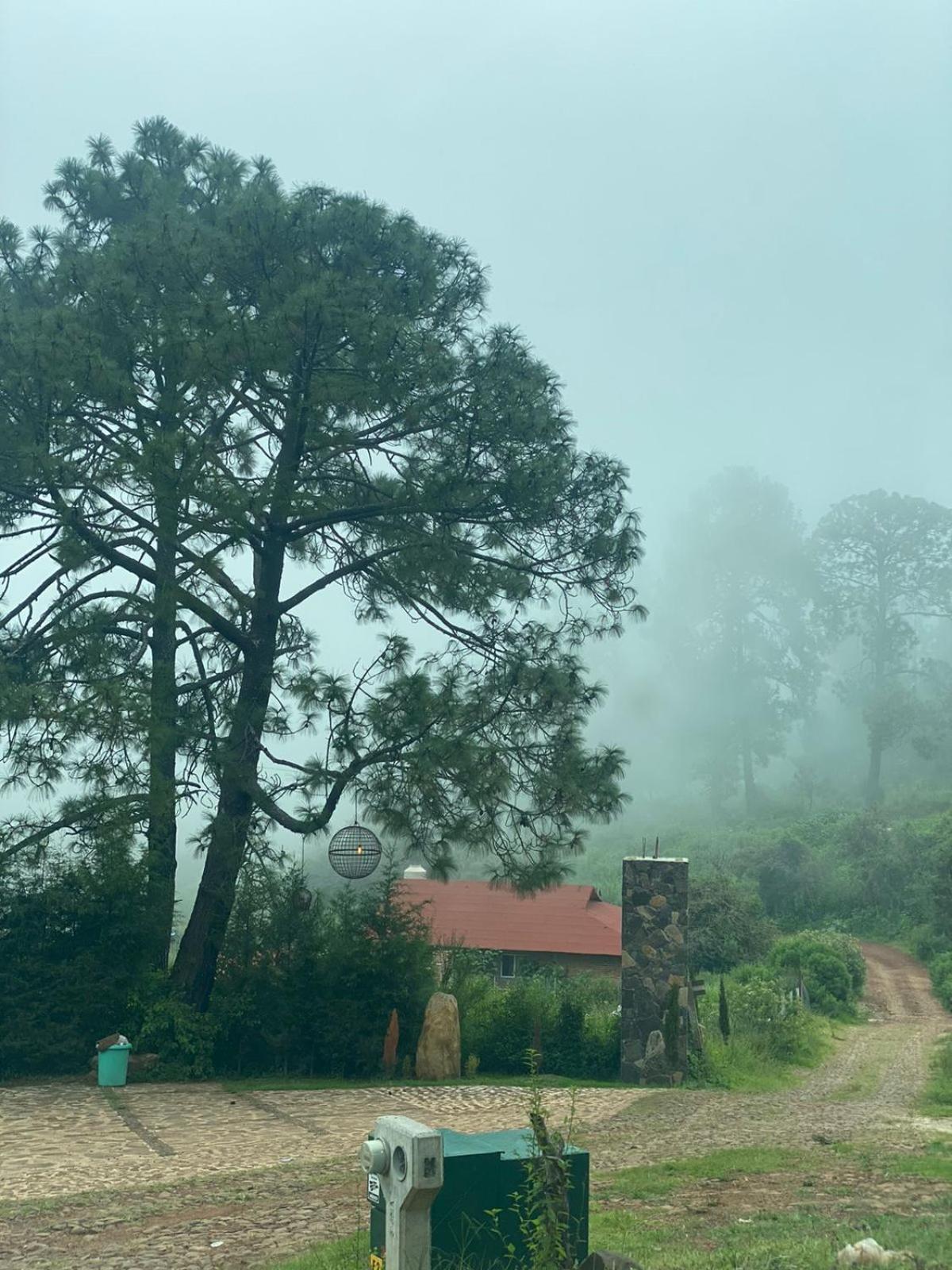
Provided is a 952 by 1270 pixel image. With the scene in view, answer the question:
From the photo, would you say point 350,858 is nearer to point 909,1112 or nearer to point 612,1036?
point 612,1036

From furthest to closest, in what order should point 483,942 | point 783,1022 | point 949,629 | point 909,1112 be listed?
point 949,629
point 483,942
point 783,1022
point 909,1112

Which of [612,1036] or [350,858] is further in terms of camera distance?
[612,1036]

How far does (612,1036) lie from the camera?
15273mm

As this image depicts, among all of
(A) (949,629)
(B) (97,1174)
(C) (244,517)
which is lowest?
(B) (97,1174)

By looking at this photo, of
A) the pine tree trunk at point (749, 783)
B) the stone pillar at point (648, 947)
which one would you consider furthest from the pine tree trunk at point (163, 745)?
the pine tree trunk at point (749, 783)

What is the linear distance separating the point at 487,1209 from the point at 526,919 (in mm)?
25614

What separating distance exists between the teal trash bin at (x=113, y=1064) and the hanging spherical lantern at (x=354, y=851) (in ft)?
10.2

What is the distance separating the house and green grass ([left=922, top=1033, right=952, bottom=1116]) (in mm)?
9244

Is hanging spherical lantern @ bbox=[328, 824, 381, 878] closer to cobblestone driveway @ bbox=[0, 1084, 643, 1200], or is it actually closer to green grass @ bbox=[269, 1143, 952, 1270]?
cobblestone driveway @ bbox=[0, 1084, 643, 1200]

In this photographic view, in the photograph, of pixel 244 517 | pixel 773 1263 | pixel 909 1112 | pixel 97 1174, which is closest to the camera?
pixel 773 1263

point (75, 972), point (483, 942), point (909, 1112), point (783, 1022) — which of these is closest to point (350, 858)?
point (75, 972)

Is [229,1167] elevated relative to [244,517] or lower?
lower

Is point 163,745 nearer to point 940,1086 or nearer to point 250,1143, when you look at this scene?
point 250,1143

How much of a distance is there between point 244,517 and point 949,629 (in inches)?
2486
